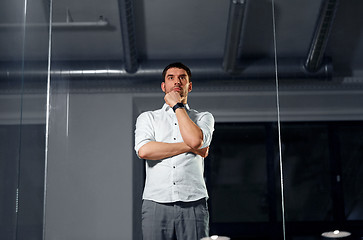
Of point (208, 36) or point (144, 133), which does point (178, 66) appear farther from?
point (144, 133)

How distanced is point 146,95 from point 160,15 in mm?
597

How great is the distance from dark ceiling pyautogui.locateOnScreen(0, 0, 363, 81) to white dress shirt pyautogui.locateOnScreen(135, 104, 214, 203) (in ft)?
1.98

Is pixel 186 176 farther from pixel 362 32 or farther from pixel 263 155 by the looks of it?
pixel 362 32

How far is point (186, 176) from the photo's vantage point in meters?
2.59

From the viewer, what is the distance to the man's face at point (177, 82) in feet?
9.41

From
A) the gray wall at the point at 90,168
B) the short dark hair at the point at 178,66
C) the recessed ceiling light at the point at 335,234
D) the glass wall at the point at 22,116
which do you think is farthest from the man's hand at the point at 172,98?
the recessed ceiling light at the point at 335,234

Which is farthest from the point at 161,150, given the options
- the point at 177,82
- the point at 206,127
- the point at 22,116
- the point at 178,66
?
the point at 22,116

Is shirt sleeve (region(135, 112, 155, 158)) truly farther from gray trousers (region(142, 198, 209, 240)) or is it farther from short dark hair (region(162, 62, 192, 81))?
short dark hair (region(162, 62, 192, 81))

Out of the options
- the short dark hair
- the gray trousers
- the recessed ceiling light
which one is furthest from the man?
the recessed ceiling light

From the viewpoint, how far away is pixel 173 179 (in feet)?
8.38

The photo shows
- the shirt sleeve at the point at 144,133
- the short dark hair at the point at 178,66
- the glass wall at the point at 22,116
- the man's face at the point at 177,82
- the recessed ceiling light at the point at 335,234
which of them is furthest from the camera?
the recessed ceiling light at the point at 335,234

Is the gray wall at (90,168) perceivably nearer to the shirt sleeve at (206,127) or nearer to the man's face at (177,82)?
the man's face at (177,82)

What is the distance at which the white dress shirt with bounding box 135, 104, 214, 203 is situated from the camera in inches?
100

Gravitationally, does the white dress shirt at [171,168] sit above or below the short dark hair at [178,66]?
below
